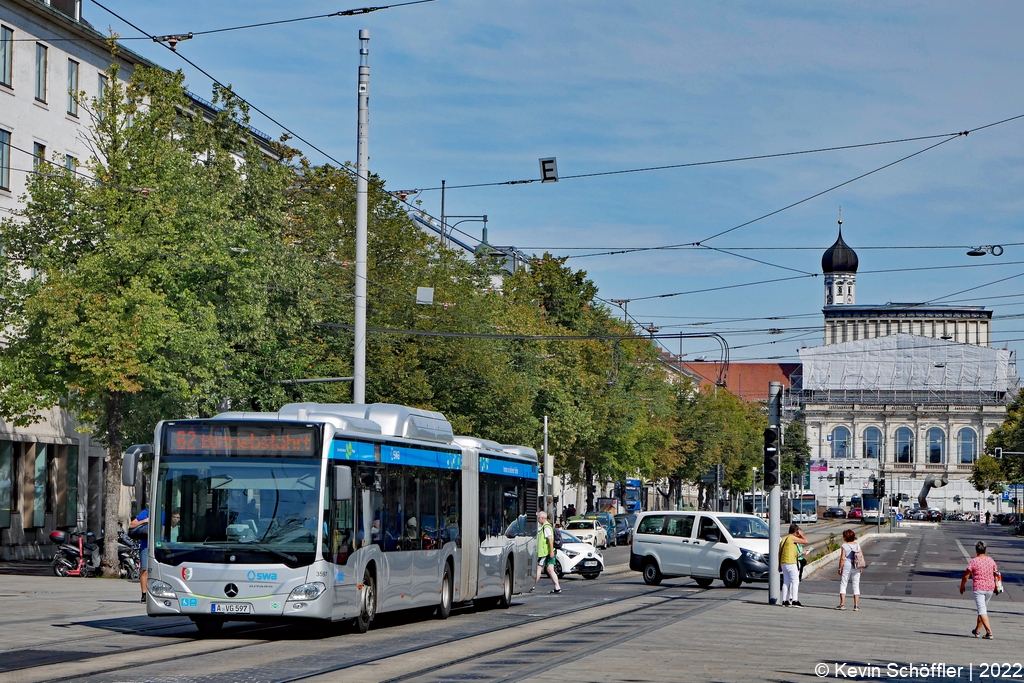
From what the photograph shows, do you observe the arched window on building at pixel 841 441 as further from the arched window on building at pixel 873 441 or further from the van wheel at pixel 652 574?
the van wheel at pixel 652 574

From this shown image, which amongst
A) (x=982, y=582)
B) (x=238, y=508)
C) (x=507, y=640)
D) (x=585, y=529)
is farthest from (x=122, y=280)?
(x=585, y=529)

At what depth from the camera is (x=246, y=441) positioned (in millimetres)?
17359

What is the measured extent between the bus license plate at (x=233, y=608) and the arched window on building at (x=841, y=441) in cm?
15806

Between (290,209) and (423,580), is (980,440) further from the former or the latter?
(423,580)

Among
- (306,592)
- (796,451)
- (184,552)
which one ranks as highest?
(796,451)

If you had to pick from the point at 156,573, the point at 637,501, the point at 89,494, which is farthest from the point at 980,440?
the point at 156,573

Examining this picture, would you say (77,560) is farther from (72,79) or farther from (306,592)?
(72,79)

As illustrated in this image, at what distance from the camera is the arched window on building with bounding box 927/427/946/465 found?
166500 mm

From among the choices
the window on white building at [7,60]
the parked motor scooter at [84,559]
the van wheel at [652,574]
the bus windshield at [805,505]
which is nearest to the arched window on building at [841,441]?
the bus windshield at [805,505]

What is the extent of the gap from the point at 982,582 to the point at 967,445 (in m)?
152

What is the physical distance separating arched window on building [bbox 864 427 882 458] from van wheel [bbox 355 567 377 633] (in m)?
156

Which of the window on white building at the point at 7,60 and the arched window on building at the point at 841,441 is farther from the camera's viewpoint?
the arched window on building at the point at 841,441

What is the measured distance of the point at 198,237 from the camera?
3069cm

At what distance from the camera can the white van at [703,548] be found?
111ft
